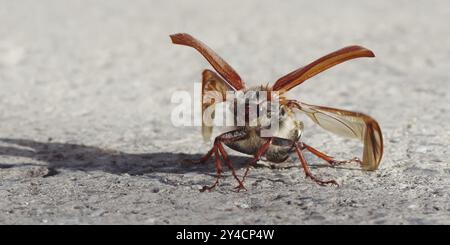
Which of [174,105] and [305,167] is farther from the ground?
[174,105]

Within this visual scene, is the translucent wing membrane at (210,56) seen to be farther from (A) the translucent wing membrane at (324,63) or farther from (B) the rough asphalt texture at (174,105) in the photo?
(B) the rough asphalt texture at (174,105)

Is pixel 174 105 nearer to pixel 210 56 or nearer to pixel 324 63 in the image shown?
pixel 210 56

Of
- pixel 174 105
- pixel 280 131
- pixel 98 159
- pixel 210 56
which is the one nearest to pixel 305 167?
pixel 280 131

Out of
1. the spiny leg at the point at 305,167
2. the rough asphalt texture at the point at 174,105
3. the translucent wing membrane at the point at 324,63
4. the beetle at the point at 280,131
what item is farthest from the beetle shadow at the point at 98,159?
the translucent wing membrane at the point at 324,63

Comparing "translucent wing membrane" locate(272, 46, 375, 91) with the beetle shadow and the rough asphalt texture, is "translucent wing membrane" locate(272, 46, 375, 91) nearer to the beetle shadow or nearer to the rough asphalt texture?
the rough asphalt texture

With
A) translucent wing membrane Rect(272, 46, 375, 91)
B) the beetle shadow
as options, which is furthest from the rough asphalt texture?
translucent wing membrane Rect(272, 46, 375, 91)
